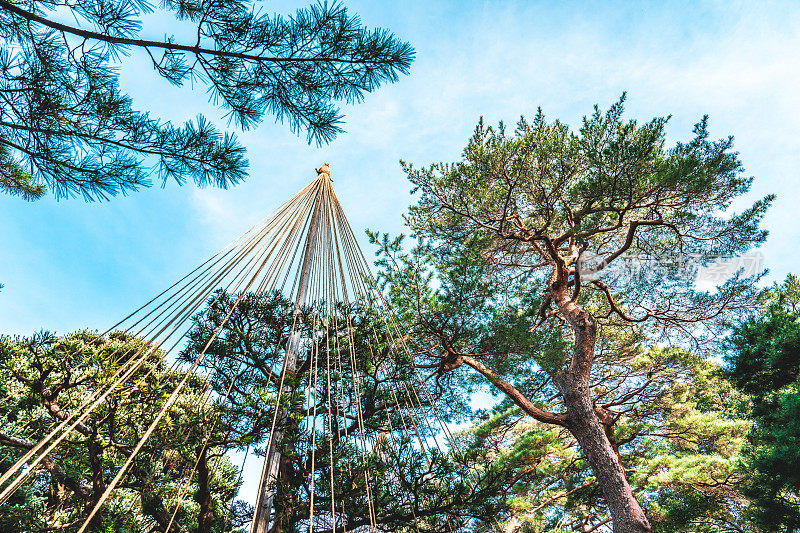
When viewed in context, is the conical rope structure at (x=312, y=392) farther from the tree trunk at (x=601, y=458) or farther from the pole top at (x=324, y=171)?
the tree trunk at (x=601, y=458)

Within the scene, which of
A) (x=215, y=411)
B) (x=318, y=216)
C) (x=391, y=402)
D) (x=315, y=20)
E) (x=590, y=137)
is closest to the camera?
(x=315, y=20)

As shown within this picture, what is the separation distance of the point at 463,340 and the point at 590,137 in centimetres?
325

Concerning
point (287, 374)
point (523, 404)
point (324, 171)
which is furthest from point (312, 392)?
point (523, 404)

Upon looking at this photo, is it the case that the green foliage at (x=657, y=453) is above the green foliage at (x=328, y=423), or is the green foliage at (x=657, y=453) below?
above

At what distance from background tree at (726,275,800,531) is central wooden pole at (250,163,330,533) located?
3.94m

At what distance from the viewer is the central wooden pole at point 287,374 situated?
1.25 meters

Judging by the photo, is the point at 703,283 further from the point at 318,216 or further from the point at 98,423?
the point at 98,423

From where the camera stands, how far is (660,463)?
4.88 meters

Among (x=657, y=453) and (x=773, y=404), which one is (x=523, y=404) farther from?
(x=657, y=453)

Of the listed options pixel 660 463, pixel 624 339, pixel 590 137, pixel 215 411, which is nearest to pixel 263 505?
pixel 215 411

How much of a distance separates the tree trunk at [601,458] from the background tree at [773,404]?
1.04 metres

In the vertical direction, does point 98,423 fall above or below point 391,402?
below

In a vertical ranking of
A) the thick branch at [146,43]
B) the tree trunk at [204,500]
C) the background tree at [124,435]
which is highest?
the thick branch at [146,43]

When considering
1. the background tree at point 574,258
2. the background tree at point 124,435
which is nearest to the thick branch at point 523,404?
the background tree at point 574,258
